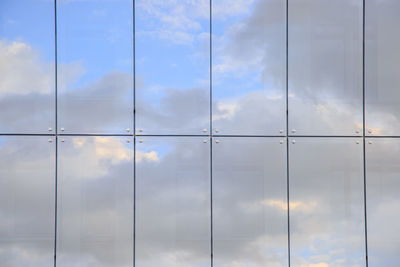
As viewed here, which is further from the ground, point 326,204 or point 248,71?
point 248,71

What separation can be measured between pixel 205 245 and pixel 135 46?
17.8 feet

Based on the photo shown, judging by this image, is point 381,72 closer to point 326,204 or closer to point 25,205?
point 326,204

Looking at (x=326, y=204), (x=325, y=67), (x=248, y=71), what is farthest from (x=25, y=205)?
(x=325, y=67)

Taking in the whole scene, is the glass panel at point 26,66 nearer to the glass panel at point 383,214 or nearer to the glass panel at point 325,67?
the glass panel at point 325,67

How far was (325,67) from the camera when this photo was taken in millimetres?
13477

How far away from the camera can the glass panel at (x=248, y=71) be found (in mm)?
13297

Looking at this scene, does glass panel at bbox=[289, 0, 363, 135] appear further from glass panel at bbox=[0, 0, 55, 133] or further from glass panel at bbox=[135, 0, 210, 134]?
glass panel at bbox=[0, 0, 55, 133]

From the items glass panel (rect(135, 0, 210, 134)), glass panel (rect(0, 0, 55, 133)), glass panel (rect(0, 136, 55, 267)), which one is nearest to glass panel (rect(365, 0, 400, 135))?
glass panel (rect(135, 0, 210, 134))

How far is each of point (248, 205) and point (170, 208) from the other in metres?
1.99

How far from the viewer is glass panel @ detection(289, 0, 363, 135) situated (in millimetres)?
13406

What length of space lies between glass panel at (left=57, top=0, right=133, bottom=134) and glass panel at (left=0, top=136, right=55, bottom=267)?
1223mm

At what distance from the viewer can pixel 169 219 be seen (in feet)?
42.7

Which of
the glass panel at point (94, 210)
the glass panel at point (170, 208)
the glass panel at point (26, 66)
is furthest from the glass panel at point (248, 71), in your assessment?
the glass panel at point (26, 66)

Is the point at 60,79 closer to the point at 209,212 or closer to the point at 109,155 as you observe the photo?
the point at 109,155
